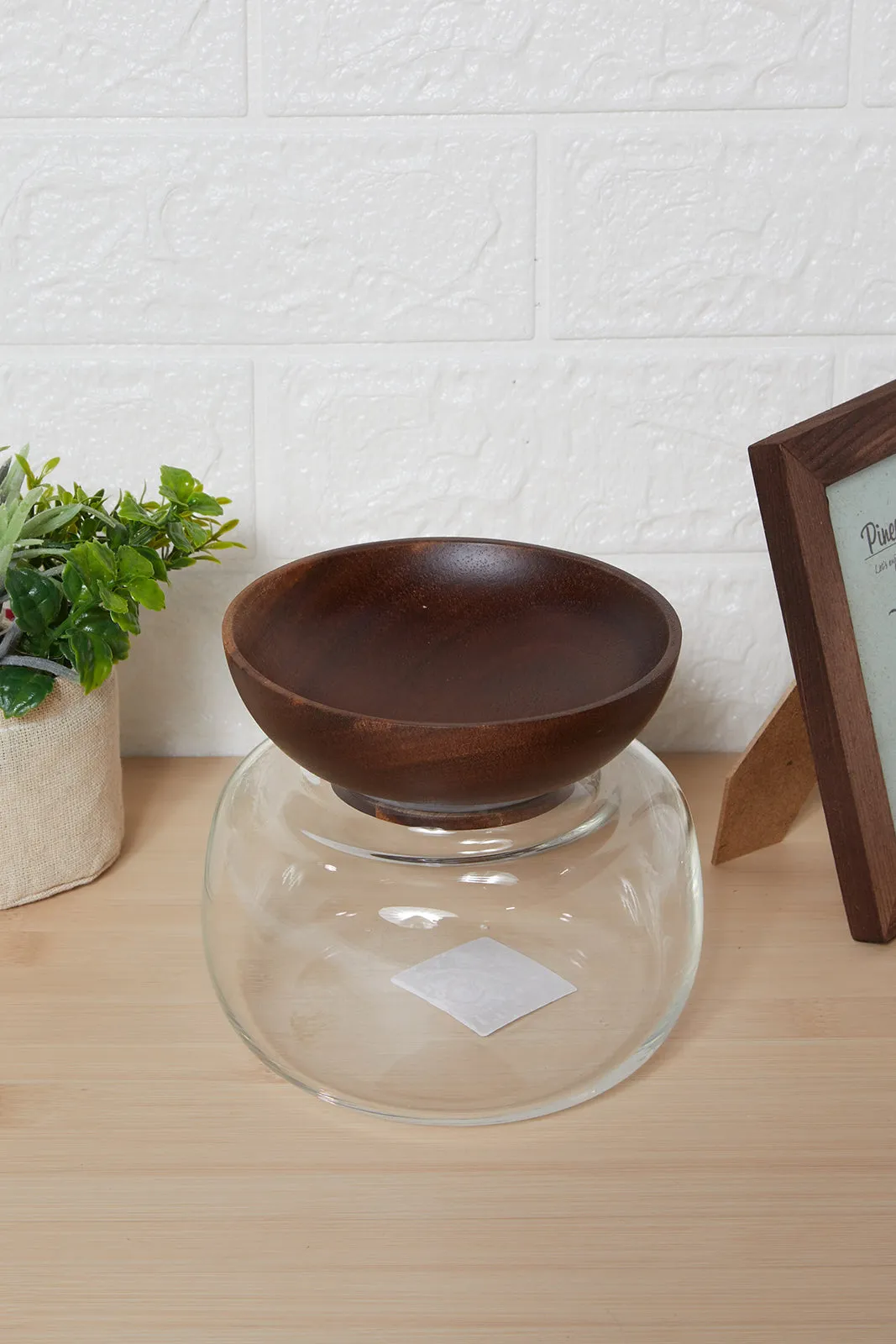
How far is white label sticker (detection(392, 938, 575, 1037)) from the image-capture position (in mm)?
634

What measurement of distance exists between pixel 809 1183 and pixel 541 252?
21.6 inches

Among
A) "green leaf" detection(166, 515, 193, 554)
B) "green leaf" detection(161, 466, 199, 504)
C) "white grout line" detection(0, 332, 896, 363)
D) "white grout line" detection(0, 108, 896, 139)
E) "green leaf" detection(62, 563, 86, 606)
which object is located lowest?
"green leaf" detection(62, 563, 86, 606)

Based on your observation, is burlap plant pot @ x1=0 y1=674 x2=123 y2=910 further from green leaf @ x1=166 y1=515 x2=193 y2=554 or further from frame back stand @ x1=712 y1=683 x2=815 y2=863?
frame back stand @ x1=712 y1=683 x2=815 y2=863

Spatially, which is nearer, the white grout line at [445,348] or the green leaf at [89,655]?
the green leaf at [89,655]

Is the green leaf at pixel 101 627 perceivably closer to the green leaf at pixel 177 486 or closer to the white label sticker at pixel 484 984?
the green leaf at pixel 177 486

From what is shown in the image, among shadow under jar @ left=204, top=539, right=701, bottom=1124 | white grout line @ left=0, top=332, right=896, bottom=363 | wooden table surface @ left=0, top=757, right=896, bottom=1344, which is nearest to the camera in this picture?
wooden table surface @ left=0, top=757, right=896, bottom=1344

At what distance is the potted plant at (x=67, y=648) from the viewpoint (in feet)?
2.21

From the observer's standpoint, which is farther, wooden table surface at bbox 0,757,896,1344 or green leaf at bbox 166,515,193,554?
green leaf at bbox 166,515,193,554

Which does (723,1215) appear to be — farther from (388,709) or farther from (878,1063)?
(388,709)

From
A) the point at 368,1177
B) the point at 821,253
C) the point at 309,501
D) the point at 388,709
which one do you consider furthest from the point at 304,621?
the point at 821,253

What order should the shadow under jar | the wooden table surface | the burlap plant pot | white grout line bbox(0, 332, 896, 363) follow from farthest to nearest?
white grout line bbox(0, 332, 896, 363), the burlap plant pot, the shadow under jar, the wooden table surface

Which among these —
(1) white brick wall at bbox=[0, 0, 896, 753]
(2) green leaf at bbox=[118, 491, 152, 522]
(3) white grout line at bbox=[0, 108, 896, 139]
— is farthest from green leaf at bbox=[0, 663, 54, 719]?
(3) white grout line at bbox=[0, 108, 896, 139]

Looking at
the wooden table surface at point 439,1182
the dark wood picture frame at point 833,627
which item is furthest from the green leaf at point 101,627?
the dark wood picture frame at point 833,627

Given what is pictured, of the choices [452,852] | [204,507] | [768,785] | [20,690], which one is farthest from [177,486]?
[768,785]
